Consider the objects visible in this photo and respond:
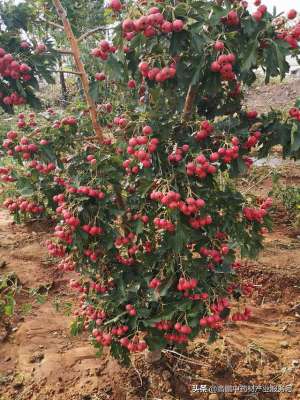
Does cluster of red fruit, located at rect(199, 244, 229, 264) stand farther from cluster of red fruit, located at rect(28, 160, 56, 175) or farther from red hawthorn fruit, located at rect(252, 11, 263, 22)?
red hawthorn fruit, located at rect(252, 11, 263, 22)

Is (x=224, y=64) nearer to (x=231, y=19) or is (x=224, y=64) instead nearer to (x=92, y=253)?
(x=231, y=19)

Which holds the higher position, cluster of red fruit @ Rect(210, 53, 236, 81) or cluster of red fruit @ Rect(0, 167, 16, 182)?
cluster of red fruit @ Rect(210, 53, 236, 81)

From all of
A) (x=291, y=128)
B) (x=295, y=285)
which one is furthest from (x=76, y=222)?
(x=295, y=285)

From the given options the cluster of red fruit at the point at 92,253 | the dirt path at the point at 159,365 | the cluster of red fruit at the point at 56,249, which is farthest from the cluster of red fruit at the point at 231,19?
the dirt path at the point at 159,365

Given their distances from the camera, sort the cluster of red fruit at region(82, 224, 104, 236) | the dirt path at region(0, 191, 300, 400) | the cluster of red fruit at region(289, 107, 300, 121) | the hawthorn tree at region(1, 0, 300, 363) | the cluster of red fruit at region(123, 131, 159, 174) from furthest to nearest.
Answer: the dirt path at region(0, 191, 300, 400), the cluster of red fruit at region(82, 224, 104, 236), the cluster of red fruit at region(289, 107, 300, 121), the cluster of red fruit at region(123, 131, 159, 174), the hawthorn tree at region(1, 0, 300, 363)

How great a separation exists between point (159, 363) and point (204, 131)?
73.8 inches

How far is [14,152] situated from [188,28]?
1.16 m

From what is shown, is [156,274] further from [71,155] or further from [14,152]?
[14,152]

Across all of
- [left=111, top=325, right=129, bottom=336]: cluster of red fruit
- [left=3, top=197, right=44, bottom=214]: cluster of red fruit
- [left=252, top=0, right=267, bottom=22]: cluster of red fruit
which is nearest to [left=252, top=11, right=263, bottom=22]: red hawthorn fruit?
[left=252, top=0, right=267, bottom=22]: cluster of red fruit

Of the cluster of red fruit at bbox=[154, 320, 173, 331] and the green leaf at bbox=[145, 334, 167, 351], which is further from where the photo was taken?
the green leaf at bbox=[145, 334, 167, 351]

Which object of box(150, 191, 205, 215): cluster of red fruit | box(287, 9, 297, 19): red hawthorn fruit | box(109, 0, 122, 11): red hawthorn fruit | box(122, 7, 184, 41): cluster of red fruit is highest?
box(109, 0, 122, 11): red hawthorn fruit

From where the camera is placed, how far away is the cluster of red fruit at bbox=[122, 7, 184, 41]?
5.23 ft

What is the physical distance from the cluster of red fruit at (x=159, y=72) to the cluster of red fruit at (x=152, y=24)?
0.52ft

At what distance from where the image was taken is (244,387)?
9.33ft
